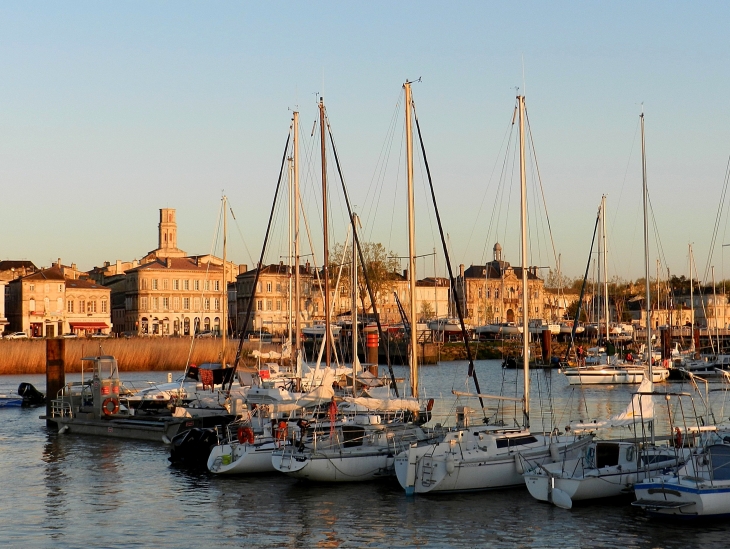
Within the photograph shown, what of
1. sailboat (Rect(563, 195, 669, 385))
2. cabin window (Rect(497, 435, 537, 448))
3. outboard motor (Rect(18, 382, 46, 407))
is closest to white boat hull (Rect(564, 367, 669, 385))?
sailboat (Rect(563, 195, 669, 385))

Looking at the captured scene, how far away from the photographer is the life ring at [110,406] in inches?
1635

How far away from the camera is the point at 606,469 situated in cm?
2555

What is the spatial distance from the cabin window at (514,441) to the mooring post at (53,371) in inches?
930

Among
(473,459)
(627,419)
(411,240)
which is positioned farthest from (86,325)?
(473,459)

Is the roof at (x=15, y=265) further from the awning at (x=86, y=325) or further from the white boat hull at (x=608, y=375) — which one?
the white boat hull at (x=608, y=375)

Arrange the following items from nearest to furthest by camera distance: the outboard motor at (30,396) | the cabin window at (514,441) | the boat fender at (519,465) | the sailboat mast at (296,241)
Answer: the boat fender at (519,465), the cabin window at (514,441), the sailboat mast at (296,241), the outboard motor at (30,396)

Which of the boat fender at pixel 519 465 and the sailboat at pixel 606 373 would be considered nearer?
the boat fender at pixel 519 465

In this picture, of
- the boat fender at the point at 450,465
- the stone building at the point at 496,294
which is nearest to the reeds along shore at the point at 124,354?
the boat fender at the point at 450,465

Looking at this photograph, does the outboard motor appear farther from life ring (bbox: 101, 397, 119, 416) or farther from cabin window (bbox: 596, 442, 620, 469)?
cabin window (bbox: 596, 442, 620, 469)

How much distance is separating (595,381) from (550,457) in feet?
134

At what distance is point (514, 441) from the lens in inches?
1086

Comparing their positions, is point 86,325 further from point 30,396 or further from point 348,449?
point 348,449

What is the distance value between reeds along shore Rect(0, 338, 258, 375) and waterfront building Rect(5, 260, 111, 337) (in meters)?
52.6

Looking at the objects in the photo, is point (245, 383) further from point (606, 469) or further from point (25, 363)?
point (25, 363)
